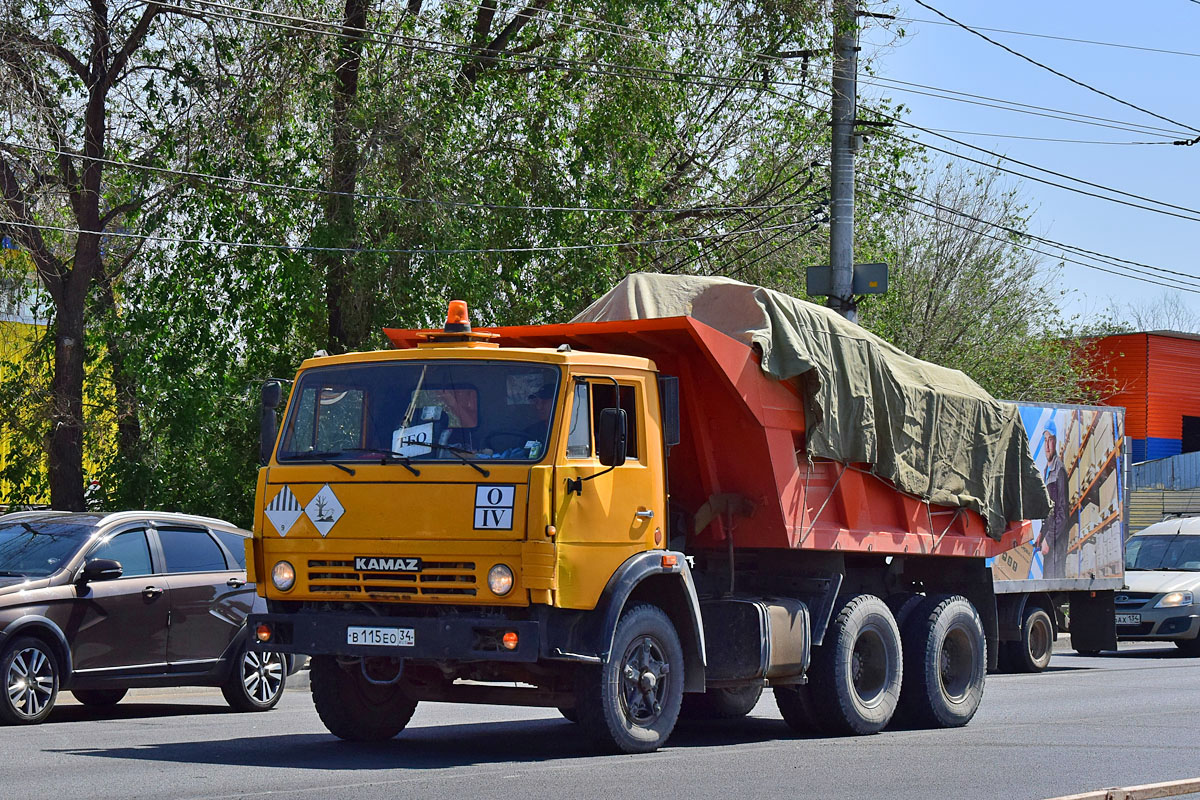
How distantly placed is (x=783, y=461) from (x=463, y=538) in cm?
279

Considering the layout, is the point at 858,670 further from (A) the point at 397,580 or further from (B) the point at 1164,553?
(B) the point at 1164,553

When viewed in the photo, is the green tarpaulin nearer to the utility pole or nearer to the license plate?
the license plate

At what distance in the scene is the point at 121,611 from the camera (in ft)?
39.6

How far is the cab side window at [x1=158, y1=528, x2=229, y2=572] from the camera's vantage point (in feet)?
42.1

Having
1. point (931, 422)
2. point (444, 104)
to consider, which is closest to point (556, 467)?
point (931, 422)

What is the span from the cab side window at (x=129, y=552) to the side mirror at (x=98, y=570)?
0.32 meters

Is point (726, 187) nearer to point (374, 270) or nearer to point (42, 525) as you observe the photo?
point (374, 270)

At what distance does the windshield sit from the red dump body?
4.05ft

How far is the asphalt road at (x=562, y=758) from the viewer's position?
312 inches

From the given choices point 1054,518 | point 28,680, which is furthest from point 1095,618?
point 28,680

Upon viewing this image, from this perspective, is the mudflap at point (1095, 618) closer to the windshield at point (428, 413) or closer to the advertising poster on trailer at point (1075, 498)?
the advertising poster on trailer at point (1075, 498)

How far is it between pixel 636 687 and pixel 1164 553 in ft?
55.0

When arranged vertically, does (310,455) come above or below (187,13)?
below

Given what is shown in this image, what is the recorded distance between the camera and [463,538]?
8789 mm
